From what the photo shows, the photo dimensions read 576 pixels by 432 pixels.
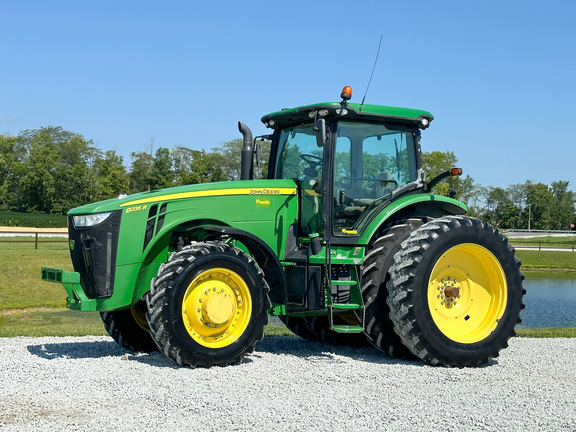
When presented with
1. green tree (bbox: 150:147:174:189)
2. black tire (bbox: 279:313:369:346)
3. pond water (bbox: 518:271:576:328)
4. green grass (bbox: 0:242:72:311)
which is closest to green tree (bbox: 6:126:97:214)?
green tree (bbox: 150:147:174:189)

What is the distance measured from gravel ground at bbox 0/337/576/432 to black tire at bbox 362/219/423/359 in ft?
0.63

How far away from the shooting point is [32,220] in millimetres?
69375

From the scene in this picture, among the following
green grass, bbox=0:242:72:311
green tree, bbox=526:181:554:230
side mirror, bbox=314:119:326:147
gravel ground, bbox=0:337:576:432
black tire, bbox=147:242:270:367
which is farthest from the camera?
green tree, bbox=526:181:554:230

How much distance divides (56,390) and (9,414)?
2.50 ft

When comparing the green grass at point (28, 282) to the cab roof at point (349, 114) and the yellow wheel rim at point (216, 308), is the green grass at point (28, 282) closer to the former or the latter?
the cab roof at point (349, 114)

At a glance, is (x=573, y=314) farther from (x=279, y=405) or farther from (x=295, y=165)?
(x=279, y=405)

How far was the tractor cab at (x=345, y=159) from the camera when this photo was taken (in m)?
8.00

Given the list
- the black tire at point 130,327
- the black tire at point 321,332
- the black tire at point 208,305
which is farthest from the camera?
the black tire at point 321,332

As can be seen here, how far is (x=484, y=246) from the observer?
8.18m

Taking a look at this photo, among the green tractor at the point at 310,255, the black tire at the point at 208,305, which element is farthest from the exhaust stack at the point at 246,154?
the black tire at the point at 208,305

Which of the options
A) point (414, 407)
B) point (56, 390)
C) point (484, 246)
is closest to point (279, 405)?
point (414, 407)

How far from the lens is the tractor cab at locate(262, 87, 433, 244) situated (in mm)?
8000

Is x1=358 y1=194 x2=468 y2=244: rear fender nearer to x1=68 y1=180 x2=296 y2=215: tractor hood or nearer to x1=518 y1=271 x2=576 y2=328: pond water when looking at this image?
x1=68 y1=180 x2=296 y2=215: tractor hood

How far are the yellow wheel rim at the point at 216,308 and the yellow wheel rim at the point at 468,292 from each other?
207 centimetres
